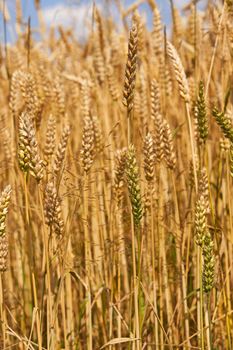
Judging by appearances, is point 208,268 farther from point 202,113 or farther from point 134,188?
point 202,113

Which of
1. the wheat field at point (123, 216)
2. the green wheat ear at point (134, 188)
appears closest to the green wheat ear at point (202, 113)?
the wheat field at point (123, 216)

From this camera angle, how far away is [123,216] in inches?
61.2

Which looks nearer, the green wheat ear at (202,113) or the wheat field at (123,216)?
the wheat field at (123,216)

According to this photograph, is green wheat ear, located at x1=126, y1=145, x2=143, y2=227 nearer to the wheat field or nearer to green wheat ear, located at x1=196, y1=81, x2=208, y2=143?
the wheat field

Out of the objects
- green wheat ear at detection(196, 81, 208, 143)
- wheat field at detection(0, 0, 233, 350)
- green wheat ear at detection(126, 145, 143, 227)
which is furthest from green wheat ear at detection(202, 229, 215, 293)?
green wheat ear at detection(196, 81, 208, 143)

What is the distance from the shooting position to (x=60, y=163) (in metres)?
1.07

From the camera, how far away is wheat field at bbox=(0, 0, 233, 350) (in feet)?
3.06

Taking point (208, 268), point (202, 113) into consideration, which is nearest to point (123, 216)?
point (202, 113)

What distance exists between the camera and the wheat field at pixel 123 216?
3.06 feet

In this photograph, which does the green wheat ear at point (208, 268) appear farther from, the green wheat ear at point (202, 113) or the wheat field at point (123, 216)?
the green wheat ear at point (202, 113)

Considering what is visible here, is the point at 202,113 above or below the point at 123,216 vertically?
above

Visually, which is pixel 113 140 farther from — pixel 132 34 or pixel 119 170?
pixel 132 34

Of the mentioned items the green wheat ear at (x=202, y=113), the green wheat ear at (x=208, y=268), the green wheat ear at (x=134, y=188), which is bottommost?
the green wheat ear at (x=208, y=268)

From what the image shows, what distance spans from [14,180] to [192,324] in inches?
25.8
